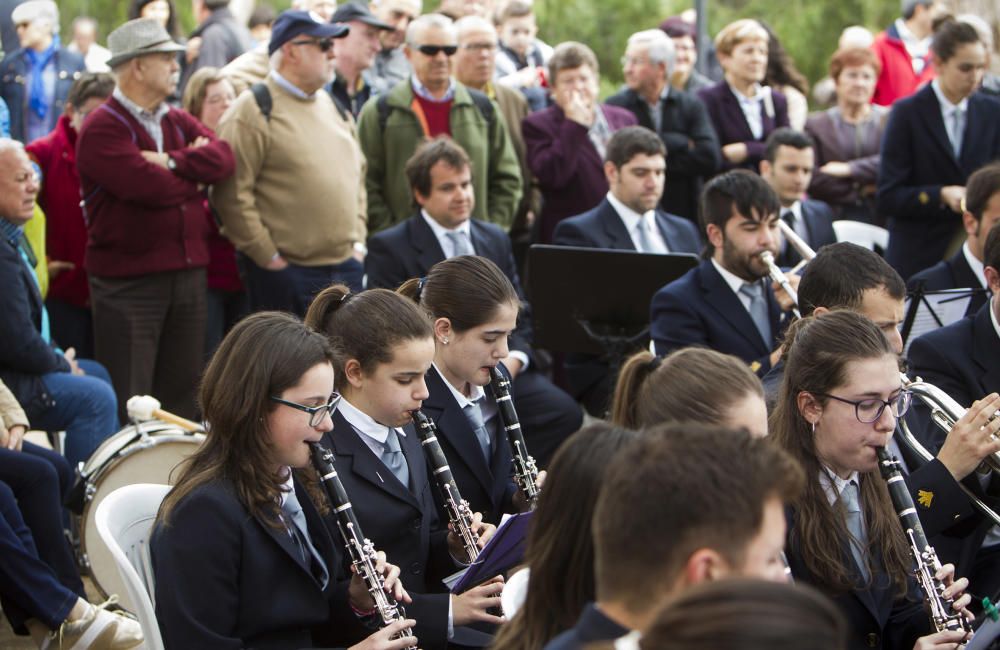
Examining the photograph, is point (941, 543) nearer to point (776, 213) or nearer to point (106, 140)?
point (776, 213)

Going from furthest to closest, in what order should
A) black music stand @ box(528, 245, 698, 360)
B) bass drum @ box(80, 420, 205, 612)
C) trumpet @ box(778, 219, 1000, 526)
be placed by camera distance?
black music stand @ box(528, 245, 698, 360) → bass drum @ box(80, 420, 205, 612) → trumpet @ box(778, 219, 1000, 526)

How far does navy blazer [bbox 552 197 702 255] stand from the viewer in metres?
6.71

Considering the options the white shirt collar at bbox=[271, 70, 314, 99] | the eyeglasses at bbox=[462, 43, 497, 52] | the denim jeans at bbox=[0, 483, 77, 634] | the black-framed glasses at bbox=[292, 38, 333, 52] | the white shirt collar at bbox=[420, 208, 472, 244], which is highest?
the black-framed glasses at bbox=[292, 38, 333, 52]

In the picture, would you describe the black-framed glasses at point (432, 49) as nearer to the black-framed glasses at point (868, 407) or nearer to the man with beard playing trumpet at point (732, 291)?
the man with beard playing trumpet at point (732, 291)

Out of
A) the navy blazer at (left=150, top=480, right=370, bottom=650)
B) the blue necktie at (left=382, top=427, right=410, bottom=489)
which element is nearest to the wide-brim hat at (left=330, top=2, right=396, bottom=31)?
the blue necktie at (left=382, top=427, right=410, bottom=489)

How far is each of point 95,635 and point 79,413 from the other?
131 centimetres

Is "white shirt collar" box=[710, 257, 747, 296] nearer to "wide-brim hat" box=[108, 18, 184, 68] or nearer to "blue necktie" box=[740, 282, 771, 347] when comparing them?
"blue necktie" box=[740, 282, 771, 347]

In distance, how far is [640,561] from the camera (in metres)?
1.87

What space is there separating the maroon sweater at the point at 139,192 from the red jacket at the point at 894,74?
5385 millimetres

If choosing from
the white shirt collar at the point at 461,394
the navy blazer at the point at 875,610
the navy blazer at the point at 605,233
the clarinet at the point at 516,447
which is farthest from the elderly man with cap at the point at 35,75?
the navy blazer at the point at 875,610

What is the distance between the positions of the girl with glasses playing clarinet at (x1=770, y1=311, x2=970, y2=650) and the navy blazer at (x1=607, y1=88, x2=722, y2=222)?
478 centimetres

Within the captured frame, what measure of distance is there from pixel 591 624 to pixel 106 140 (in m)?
4.72

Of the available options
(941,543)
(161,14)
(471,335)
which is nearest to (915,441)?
(941,543)

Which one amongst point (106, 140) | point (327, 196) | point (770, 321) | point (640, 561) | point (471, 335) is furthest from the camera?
point (327, 196)
